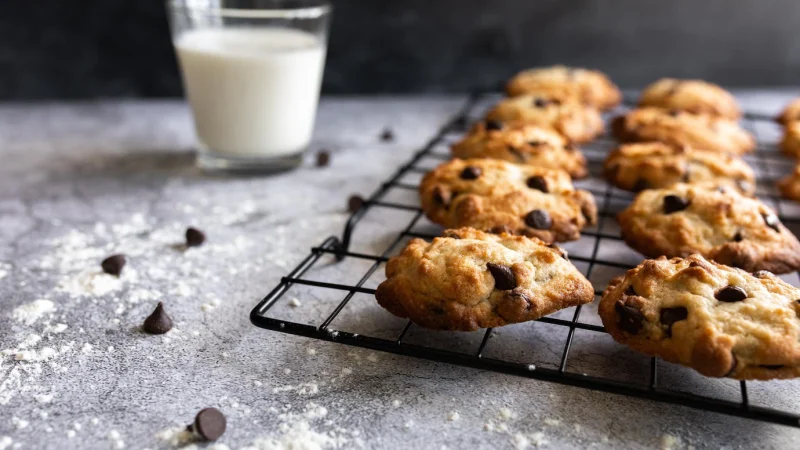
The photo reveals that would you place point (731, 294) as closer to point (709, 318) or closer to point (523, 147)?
point (709, 318)

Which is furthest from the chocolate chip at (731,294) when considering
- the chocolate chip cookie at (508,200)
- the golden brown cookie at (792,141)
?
the golden brown cookie at (792,141)

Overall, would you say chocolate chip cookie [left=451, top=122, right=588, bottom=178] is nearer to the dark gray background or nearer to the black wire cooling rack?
the black wire cooling rack

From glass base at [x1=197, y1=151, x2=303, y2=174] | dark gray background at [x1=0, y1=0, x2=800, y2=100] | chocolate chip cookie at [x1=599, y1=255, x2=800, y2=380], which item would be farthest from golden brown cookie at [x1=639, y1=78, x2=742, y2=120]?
chocolate chip cookie at [x1=599, y1=255, x2=800, y2=380]

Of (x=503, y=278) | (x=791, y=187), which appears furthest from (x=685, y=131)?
(x=503, y=278)

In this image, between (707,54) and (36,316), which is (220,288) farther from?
(707,54)

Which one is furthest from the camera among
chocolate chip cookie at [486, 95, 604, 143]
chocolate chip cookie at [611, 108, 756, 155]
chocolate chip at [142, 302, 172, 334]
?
chocolate chip cookie at [486, 95, 604, 143]

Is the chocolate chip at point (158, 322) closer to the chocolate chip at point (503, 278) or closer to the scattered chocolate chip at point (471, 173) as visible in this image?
the chocolate chip at point (503, 278)
